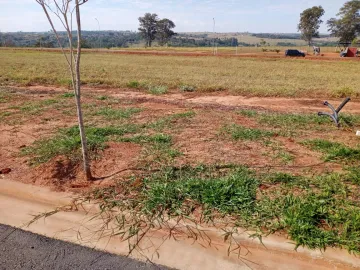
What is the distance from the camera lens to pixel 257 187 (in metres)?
3.67

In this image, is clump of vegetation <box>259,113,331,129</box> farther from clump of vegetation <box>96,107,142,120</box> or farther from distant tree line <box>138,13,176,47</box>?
distant tree line <box>138,13,176,47</box>

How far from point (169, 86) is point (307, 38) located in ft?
182

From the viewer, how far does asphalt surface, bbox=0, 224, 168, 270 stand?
2.56 metres

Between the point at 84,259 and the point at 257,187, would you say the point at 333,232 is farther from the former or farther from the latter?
the point at 84,259

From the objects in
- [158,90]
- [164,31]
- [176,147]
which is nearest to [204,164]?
[176,147]

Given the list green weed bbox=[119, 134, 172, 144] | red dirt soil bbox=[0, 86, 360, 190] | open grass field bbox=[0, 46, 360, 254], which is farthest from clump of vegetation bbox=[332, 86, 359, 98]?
green weed bbox=[119, 134, 172, 144]

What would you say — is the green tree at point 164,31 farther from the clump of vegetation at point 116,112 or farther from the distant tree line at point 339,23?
the clump of vegetation at point 116,112

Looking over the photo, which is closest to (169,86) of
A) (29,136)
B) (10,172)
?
(29,136)

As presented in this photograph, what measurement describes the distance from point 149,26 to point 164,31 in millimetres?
4460

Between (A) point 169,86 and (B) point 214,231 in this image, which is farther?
(A) point 169,86

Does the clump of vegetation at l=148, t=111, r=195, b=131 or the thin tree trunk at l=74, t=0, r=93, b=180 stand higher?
the thin tree trunk at l=74, t=0, r=93, b=180

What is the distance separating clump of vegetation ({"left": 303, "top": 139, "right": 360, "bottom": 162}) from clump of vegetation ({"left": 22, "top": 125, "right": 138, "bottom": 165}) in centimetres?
326

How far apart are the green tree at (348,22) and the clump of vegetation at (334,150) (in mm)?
55315

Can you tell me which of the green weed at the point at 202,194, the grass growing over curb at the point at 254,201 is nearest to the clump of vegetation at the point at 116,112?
the grass growing over curb at the point at 254,201
